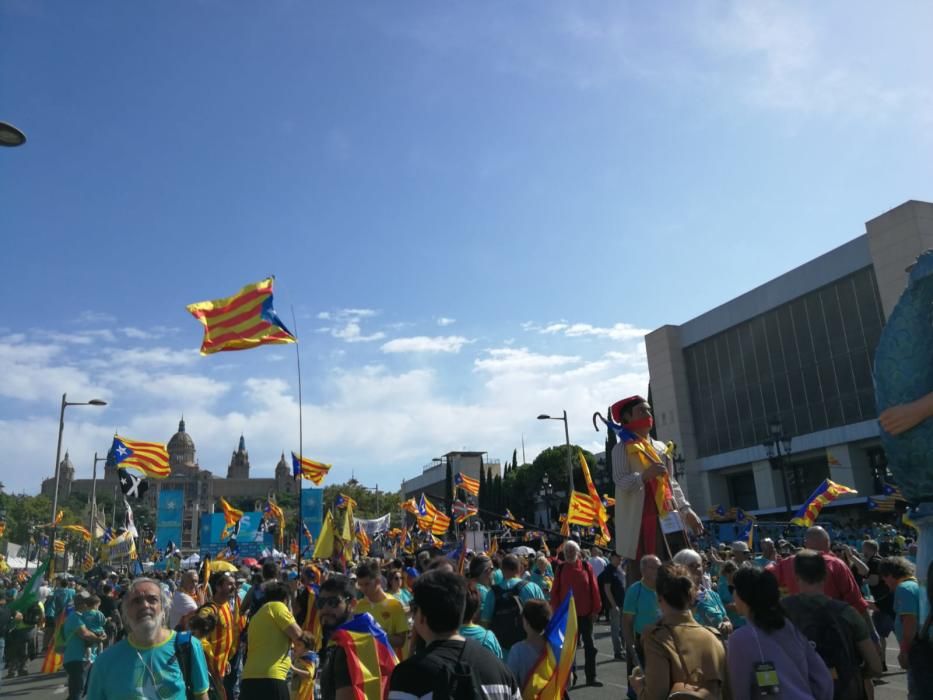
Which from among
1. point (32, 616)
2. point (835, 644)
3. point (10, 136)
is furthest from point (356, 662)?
point (32, 616)

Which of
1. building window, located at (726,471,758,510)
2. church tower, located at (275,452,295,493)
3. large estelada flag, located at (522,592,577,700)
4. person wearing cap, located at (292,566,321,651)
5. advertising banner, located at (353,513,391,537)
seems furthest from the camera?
church tower, located at (275,452,295,493)

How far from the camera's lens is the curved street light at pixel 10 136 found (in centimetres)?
855

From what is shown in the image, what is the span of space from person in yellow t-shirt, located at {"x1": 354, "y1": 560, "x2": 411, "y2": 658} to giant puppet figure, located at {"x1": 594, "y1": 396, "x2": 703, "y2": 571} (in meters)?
1.99

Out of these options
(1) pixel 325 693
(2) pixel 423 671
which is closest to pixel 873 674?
(2) pixel 423 671

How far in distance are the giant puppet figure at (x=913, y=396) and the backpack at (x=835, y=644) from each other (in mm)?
510

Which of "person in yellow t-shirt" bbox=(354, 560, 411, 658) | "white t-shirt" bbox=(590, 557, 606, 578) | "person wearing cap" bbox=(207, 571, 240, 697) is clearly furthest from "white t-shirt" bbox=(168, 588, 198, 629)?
"white t-shirt" bbox=(590, 557, 606, 578)

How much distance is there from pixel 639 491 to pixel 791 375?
45272mm

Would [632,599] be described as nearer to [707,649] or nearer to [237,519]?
[707,649]

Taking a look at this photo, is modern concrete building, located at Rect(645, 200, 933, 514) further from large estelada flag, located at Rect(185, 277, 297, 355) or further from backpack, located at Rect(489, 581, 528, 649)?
backpack, located at Rect(489, 581, 528, 649)

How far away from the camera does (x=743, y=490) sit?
52.5m

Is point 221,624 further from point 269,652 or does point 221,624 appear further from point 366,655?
point 366,655

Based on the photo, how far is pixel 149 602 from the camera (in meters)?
4.29

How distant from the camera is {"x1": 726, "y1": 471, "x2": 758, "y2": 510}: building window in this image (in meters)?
51.3

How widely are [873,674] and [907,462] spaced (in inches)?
48.0
